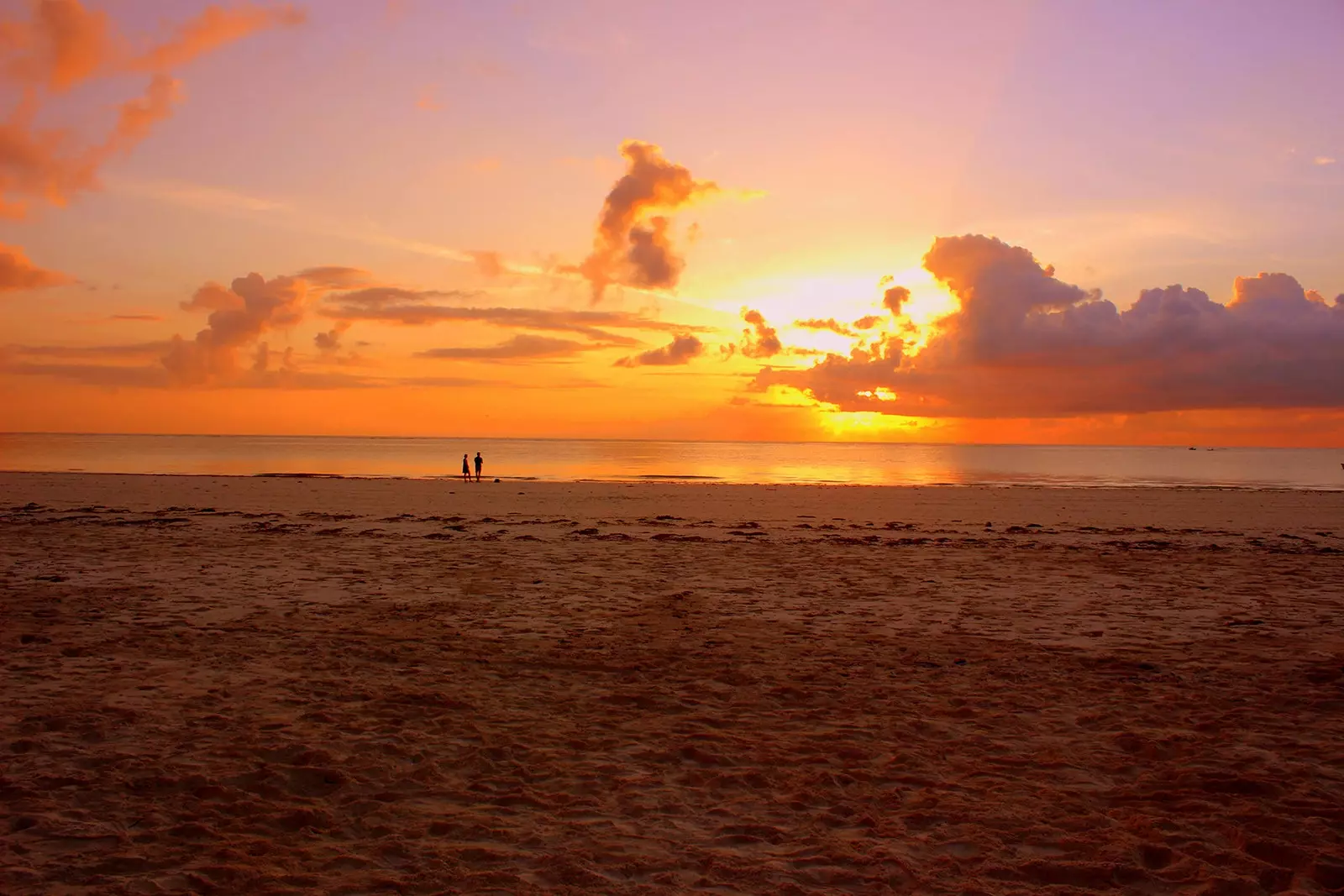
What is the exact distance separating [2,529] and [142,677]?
51.8 feet

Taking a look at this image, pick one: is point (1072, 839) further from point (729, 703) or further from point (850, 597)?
point (850, 597)

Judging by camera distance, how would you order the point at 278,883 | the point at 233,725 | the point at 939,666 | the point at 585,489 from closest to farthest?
the point at 278,883 → the point at 233,725 → the point at 939,666 → the point at 585,489

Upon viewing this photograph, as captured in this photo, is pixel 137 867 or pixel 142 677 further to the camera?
pixel 142 677

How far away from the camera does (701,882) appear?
4512mm

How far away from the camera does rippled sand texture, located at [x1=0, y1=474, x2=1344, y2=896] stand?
4746 mm

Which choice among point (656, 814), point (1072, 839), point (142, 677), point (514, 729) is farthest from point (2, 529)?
point (1072, 839)

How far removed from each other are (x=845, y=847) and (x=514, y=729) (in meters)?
2.94

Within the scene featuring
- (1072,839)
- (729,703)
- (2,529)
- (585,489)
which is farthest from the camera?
(585,489)

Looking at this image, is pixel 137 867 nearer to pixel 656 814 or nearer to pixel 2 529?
pixel 656 814

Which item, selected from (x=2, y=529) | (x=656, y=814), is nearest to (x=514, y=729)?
(x=656, y=814)

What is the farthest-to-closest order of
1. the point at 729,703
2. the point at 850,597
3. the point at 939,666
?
the point at 850,597, the point at 939,666, the point at 729,703

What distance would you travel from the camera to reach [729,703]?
7539mm

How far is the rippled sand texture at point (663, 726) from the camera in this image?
4746 millimetres

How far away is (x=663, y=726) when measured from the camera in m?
6.91
